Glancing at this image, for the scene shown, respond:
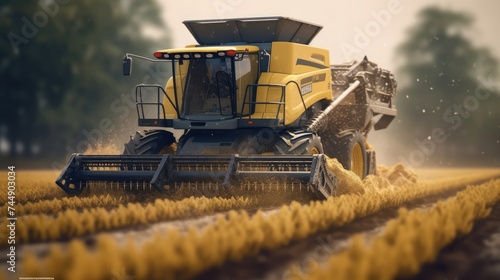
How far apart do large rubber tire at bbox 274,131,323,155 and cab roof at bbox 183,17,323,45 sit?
1.66m

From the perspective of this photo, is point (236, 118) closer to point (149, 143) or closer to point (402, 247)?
point (149, 143)

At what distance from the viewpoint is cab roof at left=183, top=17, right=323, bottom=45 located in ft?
37.5

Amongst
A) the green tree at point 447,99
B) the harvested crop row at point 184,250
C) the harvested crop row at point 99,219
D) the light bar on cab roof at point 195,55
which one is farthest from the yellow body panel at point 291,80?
the green tree at point 447,99

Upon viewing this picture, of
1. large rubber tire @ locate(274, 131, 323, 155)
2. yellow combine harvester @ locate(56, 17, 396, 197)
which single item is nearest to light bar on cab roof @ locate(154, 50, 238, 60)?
yellow combine harvester @ locate(56, 17, 396, 197)

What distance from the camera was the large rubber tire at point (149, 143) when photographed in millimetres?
11609

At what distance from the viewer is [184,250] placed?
5.65 meters

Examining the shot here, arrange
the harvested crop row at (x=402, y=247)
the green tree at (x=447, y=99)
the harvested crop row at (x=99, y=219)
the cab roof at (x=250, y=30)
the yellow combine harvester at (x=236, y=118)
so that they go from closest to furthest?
the harvested crop row at (x=402, y=247)
the harvested crop row at (x=99, y=219)
the yellow combine harvester at (x=236, y=118)
the cab roof at (x=250, y=30)
the green tree at (x=447, y=99)

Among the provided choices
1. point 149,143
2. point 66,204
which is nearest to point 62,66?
point 149,143

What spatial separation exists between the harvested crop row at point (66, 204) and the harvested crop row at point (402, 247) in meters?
4.33

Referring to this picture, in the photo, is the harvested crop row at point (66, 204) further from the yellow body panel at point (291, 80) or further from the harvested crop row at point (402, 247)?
the harvested crop row at point (402, 247)

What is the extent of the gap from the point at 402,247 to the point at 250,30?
6459 mm

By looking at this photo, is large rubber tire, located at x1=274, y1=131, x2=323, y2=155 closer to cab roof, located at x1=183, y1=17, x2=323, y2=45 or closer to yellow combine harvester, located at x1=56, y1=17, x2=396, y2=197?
yellow combine harvester, located at x1=56, y1=17, x2=396, y2=197

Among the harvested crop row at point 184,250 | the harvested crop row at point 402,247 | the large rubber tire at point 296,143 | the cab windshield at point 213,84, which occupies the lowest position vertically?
the harvested crop row at point 184,250

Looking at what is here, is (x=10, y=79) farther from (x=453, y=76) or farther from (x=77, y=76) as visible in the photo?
(x=453, y=76)
